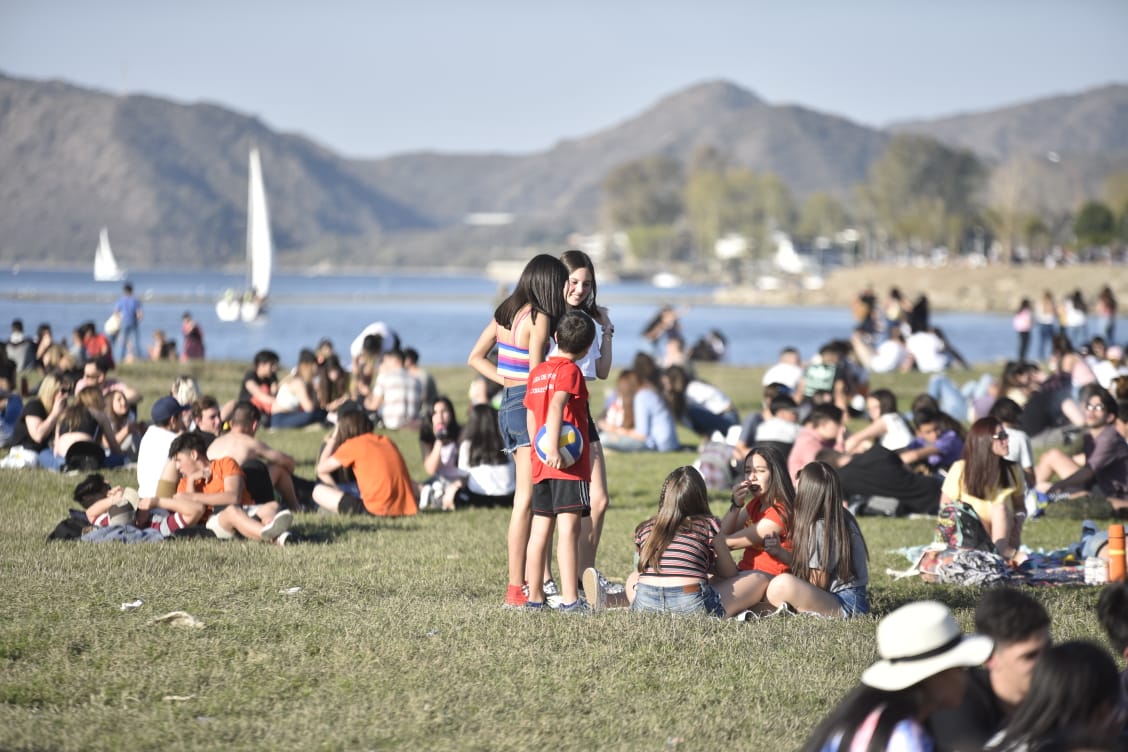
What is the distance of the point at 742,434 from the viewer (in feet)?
48.0

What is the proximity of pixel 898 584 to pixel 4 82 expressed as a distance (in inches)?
6102

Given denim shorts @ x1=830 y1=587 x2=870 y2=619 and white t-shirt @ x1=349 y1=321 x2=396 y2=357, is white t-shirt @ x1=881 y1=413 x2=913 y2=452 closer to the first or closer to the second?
denim shorts @ x1=830 y1=587 x2=870 y2=619

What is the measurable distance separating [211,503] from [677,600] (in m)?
4.00

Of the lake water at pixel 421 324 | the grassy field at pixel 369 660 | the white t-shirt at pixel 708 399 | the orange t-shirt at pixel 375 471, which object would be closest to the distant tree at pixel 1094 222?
the lake water at pixel 421 324

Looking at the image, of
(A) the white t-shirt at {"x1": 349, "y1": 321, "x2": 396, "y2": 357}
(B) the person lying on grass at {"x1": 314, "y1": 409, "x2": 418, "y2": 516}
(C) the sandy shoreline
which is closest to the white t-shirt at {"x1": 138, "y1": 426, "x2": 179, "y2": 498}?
(B) the person lying on grass at {"x1": 314, "y1": 409, "x2": 418, "y2": 516}

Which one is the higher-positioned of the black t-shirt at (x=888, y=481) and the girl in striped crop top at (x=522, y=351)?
the girl in striped crop top at (x=522, y=351)

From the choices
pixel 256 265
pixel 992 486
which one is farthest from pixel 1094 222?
pixel 992 486

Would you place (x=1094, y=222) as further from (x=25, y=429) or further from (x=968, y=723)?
(x=968, y=723)

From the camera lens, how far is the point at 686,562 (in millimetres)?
7273

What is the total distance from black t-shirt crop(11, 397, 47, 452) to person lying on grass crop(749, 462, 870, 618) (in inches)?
336

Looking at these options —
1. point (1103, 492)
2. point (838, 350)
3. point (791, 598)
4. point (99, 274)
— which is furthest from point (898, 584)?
point (99, 274)

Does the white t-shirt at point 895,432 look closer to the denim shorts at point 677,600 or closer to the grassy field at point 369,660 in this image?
the grassy field at point 369,660

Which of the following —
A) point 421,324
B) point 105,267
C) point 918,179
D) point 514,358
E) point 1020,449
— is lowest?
point 421,324

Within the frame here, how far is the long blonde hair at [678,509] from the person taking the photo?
7.13 metres
